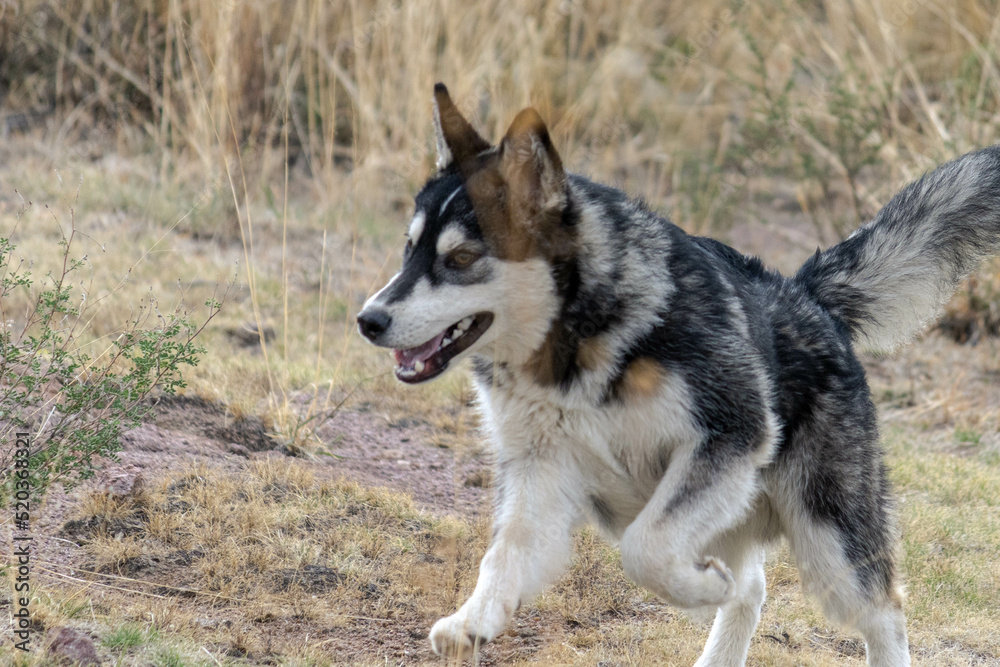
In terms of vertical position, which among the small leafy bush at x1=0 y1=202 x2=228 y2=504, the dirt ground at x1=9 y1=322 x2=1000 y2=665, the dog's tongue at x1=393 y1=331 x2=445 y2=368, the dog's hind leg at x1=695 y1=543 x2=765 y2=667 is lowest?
the dirt ground at x1=9 y1=322 x2=1000 y2=665

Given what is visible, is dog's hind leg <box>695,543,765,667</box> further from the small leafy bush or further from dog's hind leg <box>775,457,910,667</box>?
the small leafy bush

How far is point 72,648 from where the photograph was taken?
318 centimetres

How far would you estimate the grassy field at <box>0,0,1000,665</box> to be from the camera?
4062 millimetres

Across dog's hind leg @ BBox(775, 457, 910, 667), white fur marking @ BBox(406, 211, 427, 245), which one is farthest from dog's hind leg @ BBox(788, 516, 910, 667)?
white fur marking @ BBox(406, 211, 427, 245)

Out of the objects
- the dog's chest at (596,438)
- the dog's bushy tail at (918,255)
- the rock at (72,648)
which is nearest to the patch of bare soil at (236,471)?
the rock at (72,648)

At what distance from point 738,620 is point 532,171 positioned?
1.85 m

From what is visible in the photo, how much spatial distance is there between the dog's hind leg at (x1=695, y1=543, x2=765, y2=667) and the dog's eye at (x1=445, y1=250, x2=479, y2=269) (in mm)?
1438

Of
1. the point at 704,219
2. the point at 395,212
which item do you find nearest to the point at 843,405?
the point at 704,219

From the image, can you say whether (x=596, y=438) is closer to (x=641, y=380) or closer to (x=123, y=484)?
(x=641, y=380)

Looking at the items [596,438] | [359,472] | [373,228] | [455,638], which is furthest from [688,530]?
[373,228]

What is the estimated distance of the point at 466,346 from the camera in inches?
139

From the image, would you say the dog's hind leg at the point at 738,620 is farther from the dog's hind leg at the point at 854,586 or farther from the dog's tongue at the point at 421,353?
the dog's tongue at the point at 421,353

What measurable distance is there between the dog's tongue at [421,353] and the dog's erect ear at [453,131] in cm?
69

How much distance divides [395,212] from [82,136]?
2.95 metres
